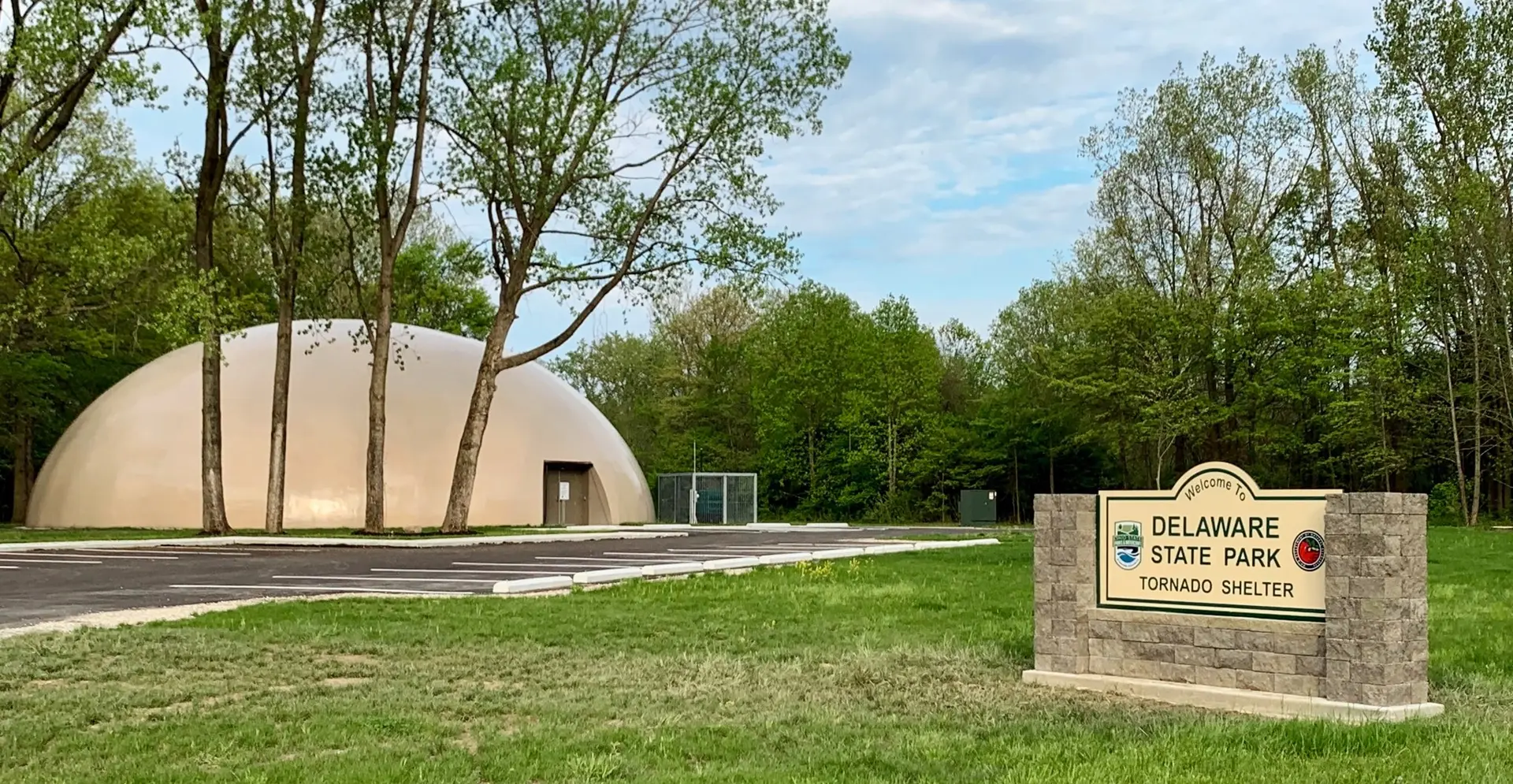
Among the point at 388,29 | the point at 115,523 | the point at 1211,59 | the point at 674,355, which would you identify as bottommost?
the point at 115,523

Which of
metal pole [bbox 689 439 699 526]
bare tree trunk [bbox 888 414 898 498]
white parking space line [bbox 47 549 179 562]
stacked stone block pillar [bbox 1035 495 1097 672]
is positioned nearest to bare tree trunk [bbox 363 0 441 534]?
white parking space line [bbox 47 549 179 562]

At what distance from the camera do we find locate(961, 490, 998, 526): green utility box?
46750 millimetres

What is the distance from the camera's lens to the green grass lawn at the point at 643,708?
5891 millimetres

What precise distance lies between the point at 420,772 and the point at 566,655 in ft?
12.8

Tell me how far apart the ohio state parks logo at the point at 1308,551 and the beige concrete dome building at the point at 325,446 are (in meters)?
28.1

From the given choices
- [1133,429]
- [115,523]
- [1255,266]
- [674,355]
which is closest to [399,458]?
[115,523]

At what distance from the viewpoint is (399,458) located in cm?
3366

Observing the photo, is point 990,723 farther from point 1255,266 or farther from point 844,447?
point 844,447

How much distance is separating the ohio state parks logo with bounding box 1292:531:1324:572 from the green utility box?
39151 millimetres

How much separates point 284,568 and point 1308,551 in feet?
50.3

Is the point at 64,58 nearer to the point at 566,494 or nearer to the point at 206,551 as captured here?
the point at 206,551

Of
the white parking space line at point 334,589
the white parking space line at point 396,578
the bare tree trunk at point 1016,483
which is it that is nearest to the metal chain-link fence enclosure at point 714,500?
the bare tree trunk at point 1016,483

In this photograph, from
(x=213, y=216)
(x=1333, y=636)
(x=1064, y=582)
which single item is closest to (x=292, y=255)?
(x=213, y=216)

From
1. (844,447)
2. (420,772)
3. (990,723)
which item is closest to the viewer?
(420,772)
